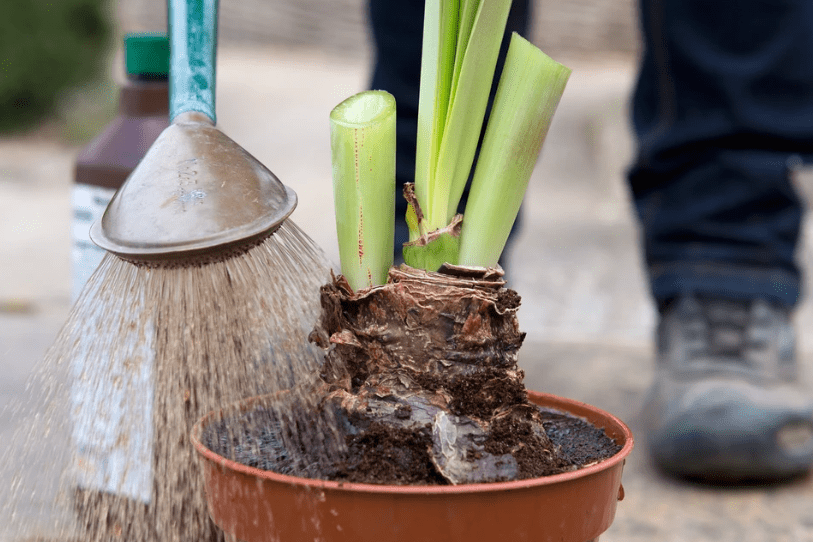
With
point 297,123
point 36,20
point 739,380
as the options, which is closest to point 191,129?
point 739,380

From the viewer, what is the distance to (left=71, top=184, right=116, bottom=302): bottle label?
1238 mm

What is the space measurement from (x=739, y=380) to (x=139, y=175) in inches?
45.7

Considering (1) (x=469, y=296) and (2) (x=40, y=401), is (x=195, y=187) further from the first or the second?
(2) (x=40, y=401)

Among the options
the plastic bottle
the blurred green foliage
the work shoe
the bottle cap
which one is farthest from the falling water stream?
the blurred green foliage

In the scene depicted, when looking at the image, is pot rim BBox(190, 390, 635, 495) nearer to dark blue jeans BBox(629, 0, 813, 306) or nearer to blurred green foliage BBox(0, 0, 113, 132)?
dark blue jeans BBox(629, 0, 813, 306)

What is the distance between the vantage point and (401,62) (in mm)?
1709

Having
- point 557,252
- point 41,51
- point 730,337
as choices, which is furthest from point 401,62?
point 41,51

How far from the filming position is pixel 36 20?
6.80 metres

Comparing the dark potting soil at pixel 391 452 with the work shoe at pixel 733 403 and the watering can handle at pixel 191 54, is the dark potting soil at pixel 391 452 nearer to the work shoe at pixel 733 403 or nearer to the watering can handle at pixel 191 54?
the watering can handle at pixel 191 54

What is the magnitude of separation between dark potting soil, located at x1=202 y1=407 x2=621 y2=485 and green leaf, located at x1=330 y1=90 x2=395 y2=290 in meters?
0.17

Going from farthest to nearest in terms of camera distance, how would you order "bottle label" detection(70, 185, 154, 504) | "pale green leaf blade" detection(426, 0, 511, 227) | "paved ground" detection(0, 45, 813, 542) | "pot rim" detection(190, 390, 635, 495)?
"paved ground" detection(0, 45, 813, 542)
"bottle label" detection(70, 185, 154, 504)
"pale green leaf blade" detection(426, 0, 511, 227)
"pot rim" detection(190, 390, 635, 495)

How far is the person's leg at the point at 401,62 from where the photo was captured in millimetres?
1665

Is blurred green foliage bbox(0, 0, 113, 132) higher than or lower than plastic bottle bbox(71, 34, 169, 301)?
lower

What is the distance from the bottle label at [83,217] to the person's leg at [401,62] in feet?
1.88
